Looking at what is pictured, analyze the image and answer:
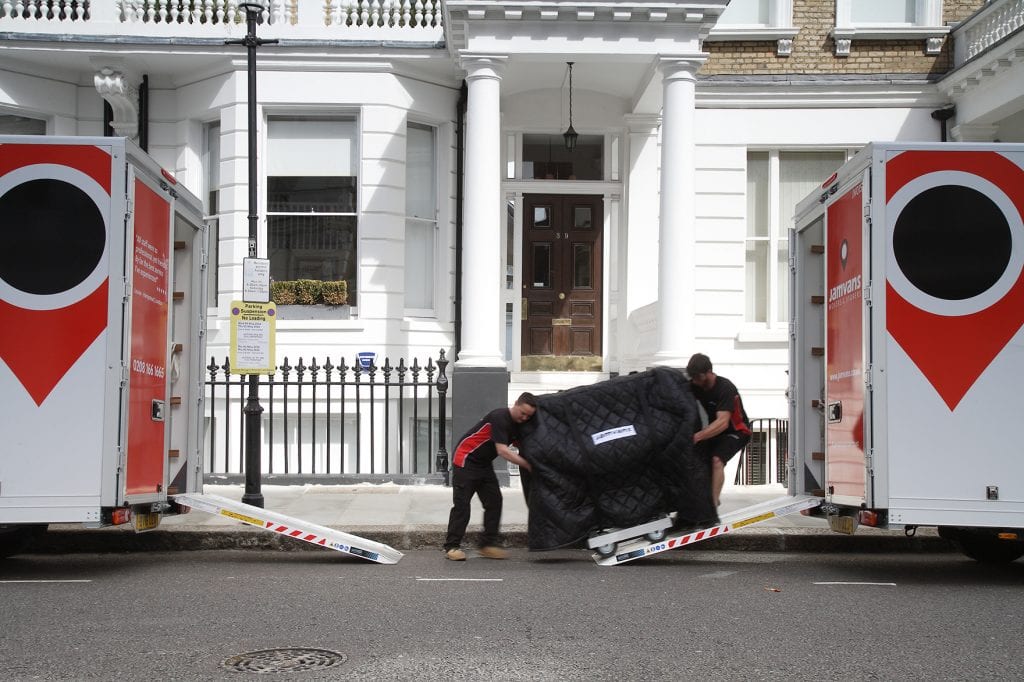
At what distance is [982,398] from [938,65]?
9527 millimetres

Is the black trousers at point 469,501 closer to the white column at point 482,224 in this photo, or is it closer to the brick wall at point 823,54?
the white column at point 482,224

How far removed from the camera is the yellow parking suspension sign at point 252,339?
1069 cm

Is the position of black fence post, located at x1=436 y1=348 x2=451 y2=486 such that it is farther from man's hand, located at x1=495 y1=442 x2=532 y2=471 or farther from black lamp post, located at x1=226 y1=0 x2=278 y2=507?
man's hand, located at x1=495 y1=442 x2=532 y2=471

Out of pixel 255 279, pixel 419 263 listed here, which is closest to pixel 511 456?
pixel 255 279

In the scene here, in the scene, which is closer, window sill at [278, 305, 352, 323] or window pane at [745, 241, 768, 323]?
window sill at [278, 305, 352, 323]

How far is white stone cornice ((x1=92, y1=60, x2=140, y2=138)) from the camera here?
14.4 meters

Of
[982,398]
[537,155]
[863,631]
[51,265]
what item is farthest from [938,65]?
[51,265]

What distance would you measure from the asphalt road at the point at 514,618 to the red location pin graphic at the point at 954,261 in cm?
173

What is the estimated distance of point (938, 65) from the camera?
15539mm

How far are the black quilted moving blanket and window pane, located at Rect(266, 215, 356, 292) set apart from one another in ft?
21.4

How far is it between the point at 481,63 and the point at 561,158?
312 centimetres

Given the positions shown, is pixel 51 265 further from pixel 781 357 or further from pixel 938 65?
pixel 938 65

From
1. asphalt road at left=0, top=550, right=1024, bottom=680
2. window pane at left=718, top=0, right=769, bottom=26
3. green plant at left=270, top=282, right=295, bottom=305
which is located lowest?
asphalt road at left=0, top=550, right=1024, bottom=680

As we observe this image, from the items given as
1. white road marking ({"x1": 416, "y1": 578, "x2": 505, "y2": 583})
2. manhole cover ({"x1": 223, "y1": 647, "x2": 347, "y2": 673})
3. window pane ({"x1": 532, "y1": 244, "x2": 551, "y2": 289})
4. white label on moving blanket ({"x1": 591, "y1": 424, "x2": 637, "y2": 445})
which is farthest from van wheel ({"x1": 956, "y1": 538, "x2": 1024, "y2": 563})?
window pane ({"x1": 532, "y1": 244, "x2": 551, "y2": 289})
